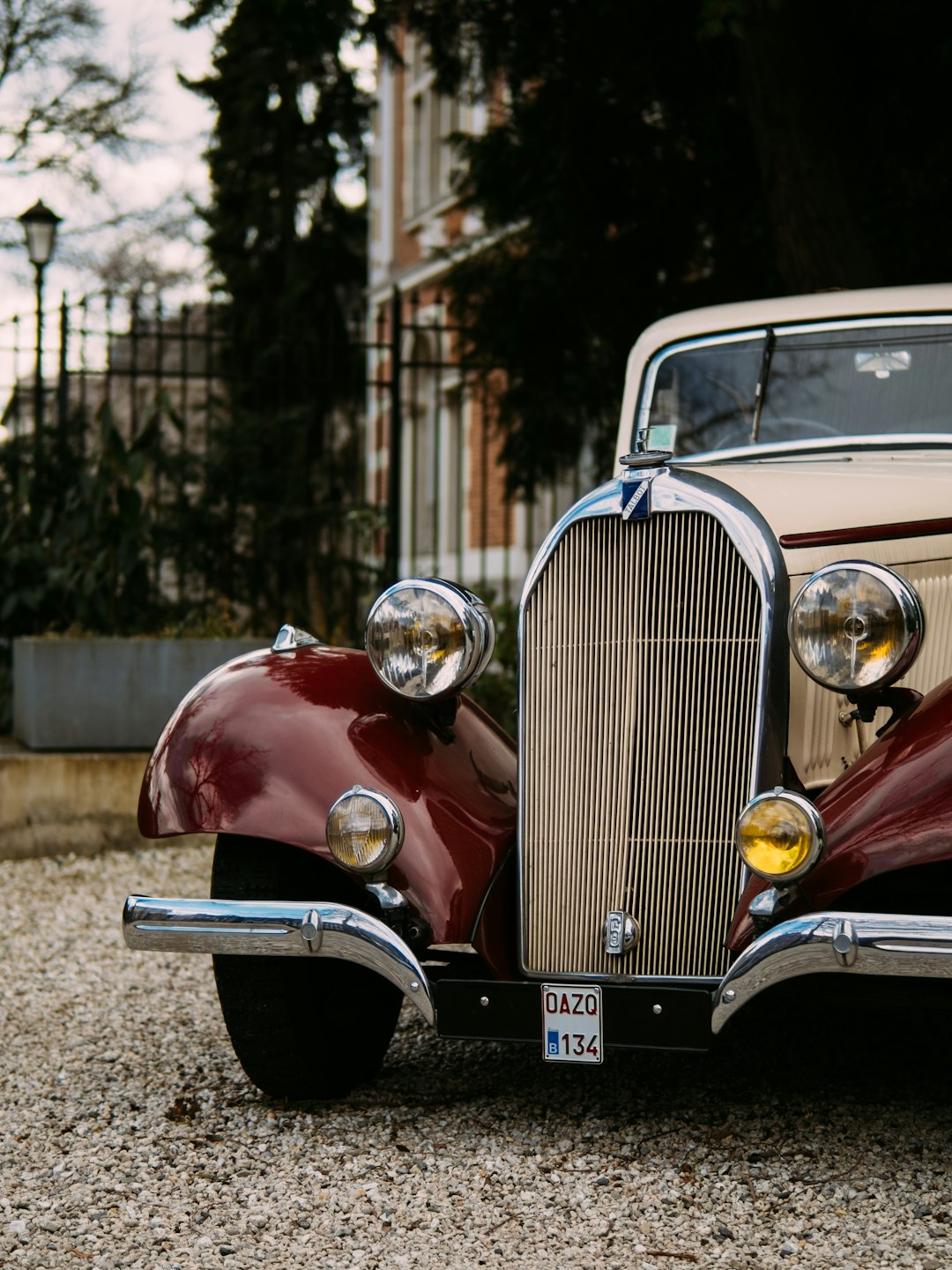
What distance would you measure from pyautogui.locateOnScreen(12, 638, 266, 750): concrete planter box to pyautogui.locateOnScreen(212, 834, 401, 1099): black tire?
12.3 ft

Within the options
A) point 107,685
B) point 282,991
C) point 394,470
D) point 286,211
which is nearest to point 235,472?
point 394,470

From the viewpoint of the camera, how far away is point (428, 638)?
3.36 meters

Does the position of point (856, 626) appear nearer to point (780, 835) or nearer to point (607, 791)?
point (780, 835)

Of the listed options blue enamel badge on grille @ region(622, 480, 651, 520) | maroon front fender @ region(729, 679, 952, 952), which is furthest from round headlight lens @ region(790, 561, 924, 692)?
blue enamel badge on grille @ region(622, 480, 651, 520)

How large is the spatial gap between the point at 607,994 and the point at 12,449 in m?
6.41

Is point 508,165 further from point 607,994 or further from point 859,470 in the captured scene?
point 607,994

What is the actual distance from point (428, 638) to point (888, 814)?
41.5 inches

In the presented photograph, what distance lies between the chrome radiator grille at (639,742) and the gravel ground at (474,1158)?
416 mm

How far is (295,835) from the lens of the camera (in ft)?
10.7

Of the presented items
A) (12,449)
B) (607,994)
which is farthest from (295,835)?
(12,449)

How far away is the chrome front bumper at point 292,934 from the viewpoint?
307cm

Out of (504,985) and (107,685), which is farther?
(107,685)

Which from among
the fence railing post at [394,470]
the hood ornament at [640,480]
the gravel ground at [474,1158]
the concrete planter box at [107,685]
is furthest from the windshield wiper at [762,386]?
the fence railing post at [394,470]

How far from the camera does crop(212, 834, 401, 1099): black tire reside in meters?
3.43
